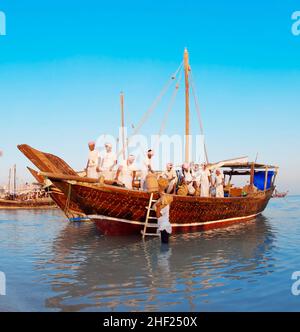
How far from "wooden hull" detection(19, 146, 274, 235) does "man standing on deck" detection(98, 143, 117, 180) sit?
3.88 feet

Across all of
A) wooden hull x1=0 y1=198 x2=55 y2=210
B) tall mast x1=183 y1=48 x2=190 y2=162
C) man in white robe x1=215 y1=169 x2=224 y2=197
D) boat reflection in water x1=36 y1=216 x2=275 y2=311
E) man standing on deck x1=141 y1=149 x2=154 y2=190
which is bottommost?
wooden hull x1=0 y1=198 x2=55 y2=210

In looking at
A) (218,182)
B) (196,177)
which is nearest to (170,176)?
(196,177)

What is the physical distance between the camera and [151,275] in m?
7.63

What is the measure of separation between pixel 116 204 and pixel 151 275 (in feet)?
14.7

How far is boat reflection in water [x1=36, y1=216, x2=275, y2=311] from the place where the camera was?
19.3 ft

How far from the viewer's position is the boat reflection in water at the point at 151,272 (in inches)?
231

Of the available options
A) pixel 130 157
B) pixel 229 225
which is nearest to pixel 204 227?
pixel 229 225

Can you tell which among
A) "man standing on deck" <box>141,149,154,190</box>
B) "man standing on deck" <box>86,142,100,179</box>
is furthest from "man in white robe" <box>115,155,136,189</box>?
"man standing on deck" <box>86,142,100,179</box>

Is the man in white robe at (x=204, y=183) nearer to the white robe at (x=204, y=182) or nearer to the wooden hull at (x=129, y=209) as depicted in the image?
the white robe at (x=204, y=182)

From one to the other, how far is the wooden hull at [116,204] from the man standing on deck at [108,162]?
1.18 m

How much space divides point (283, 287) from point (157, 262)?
→ 3267mm

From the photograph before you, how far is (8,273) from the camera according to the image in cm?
809

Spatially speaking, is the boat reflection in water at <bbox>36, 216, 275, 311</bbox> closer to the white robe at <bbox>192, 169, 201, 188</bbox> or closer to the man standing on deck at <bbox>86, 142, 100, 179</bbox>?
the man standing on deck at <bbox>86, 142, 100, 179</bbox>
